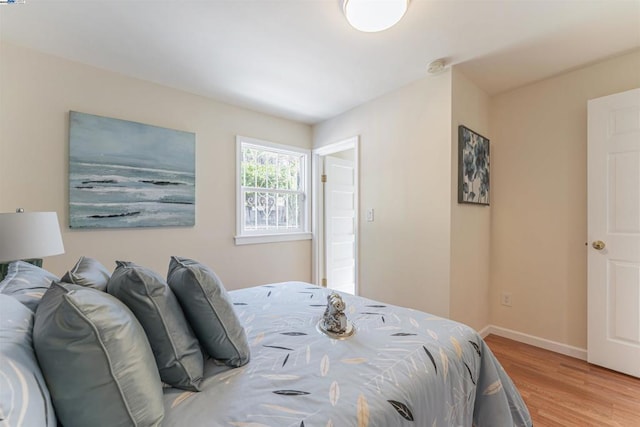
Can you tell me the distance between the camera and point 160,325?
0.87 meters

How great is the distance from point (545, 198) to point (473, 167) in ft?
2.46

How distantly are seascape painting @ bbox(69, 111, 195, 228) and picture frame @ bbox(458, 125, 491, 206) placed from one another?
2484 millimetres

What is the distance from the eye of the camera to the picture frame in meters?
2.33

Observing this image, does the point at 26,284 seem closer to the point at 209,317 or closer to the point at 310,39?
the point at 209,317

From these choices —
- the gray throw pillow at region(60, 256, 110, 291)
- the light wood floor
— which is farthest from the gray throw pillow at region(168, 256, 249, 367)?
the light wood floor

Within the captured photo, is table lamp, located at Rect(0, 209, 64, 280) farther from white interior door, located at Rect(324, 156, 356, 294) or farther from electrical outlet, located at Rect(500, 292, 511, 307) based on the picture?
electrical outlet, located at Rect(500, 292, 511, 307)

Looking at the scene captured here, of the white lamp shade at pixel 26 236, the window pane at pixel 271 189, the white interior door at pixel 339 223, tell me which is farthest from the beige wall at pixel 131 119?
the white lamp shade at pixel 26 236

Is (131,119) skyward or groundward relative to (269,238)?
skyward

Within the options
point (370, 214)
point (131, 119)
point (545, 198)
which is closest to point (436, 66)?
point (370, 214)

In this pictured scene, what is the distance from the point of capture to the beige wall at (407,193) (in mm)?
2312

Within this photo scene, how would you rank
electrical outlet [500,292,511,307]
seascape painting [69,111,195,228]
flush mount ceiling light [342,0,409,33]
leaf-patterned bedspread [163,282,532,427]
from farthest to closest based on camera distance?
electrical outlet [500,292,511,307]
seascape painting [69,111,195,228]
flush mount ceiling light [342,0,409,33]
leaf-patterned bedspread [163,282,532,427]

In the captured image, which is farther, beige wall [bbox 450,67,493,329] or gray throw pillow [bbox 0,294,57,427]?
beige wall [bbox 450,67,493,329]

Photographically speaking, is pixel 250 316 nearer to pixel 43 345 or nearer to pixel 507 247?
pixel 43 345

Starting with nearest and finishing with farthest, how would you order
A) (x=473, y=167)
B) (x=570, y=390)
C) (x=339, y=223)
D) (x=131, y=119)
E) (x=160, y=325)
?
(x=160, y=325), (x=570, y=390), (x=131, y=119), (x=473, y=167), (x=339, y=223)
